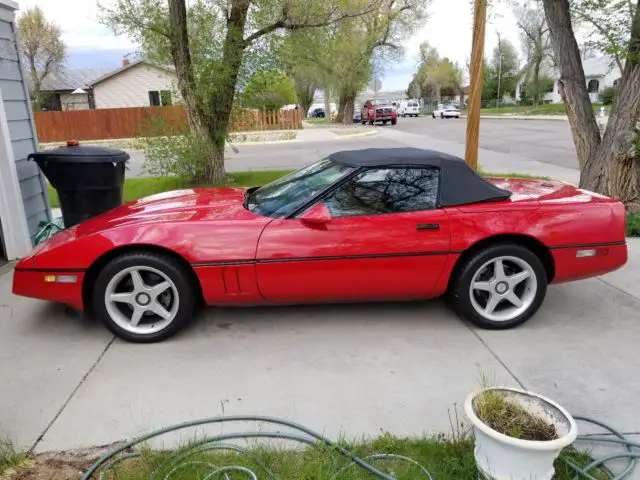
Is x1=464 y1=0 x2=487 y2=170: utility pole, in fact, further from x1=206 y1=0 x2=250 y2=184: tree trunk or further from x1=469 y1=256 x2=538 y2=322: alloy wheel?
x1=469 y1=256 x2=538 y2=322: alloy wheel

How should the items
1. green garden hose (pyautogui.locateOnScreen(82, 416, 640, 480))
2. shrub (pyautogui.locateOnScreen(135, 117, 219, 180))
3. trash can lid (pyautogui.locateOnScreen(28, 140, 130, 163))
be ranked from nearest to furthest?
green garden hose (pyautogui.locateOnScreen(82, 416, 640, 480)) → trash can lid (pyautogui.locateOnScreen(28, 140, 130, 163)) → shrub (pyautogui.locateOnScreen(135, 117, 219, 180))

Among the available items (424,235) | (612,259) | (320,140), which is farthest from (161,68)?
(320,140)

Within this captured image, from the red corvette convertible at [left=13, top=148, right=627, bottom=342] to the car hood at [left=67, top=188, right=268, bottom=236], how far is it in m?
0.02

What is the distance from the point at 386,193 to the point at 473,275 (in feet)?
2.82

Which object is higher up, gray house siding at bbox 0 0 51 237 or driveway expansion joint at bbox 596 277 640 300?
gray house siding at bbox 0 0 51 237

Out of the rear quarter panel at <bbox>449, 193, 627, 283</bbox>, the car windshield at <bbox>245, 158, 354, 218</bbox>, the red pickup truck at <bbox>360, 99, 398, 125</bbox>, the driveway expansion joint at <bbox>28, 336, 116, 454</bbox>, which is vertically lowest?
the driveway expansion joint at <bbox>28, 336, 116, 454</bbox>

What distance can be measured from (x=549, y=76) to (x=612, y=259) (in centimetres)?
6314

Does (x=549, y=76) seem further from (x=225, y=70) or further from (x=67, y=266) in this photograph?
(x=67, y=266)

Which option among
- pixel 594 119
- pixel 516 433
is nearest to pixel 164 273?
pixel 516 433

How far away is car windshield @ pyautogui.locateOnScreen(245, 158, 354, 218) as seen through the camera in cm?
369

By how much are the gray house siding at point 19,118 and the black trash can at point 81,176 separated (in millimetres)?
617

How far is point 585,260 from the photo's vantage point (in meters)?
3.75

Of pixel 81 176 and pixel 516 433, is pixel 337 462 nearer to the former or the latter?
pixel 516 433

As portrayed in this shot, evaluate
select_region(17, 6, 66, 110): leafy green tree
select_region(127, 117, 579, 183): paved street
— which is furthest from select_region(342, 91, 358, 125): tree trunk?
select_region(17, 6, 66, 110): leafy green tree
